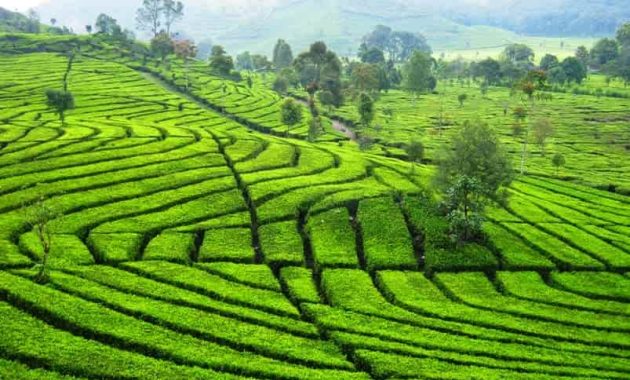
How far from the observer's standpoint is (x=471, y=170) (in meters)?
51.5

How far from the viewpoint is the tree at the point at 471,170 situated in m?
49.6

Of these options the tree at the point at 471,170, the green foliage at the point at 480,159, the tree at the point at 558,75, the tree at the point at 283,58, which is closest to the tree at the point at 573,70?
the tree at the point at 558,75

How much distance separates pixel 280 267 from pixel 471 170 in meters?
19.7

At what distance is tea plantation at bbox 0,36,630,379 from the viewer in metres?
31.4

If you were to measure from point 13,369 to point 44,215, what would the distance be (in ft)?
38.6

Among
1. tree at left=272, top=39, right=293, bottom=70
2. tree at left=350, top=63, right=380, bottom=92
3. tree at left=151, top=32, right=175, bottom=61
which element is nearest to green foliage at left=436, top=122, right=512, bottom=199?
tree at left=350, top=63, right=380, bottom=92

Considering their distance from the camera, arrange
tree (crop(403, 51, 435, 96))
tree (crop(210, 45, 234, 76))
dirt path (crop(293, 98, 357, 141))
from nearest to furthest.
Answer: dirt path (crop(293, 98, 357, 141)) < tree (crop(403, 51, 435, 96)) < tree (crop(210, 45, 234, 76))

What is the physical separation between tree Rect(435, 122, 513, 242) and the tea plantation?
2857 mm

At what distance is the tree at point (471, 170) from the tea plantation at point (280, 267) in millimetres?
2857

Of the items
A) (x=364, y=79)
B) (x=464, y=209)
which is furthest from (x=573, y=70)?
(x=464, y=209)

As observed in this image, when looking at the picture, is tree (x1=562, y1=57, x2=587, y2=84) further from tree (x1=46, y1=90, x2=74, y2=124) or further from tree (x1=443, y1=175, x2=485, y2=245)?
tree (x1=46, y1=90, x2=74, y2=124)

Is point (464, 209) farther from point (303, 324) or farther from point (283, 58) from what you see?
point (283, 58)

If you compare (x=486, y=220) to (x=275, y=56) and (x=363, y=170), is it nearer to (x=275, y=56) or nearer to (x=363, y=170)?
(x=363, y=170)

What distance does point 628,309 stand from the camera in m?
41.6
